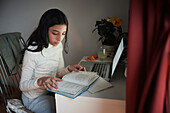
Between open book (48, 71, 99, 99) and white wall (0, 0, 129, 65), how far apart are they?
79 centimetres

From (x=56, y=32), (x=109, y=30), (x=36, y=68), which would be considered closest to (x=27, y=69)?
(x=36, y=68)

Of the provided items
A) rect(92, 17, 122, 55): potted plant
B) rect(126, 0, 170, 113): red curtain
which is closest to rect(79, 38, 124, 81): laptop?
rect(92, 17, 122, 55): potted plant

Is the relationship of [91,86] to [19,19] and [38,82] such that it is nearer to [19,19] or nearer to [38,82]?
[38,82]

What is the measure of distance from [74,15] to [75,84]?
3.32 feet

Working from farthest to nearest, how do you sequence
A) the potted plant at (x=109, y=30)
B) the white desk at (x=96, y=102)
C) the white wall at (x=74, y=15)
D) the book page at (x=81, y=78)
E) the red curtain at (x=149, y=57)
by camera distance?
1. the white wall at (x=74, y=15)
2. the potted plant at (x=109, y=30)
3. the book page at (x=81, y=78)
4. the white desk at (x=96, y=102)
5. the red curtain at (x=149, y=57)

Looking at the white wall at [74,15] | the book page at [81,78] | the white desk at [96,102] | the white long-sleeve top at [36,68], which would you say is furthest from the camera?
the white wall at [74,15]

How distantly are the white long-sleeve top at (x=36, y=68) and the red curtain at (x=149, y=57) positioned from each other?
665 millimetres

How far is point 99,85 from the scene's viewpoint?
3.26 ft

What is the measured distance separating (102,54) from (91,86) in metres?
0.53

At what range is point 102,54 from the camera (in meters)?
1.46

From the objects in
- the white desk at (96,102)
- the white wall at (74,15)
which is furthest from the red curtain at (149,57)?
the white wall at (74,15)

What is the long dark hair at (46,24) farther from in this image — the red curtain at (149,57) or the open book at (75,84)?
the red curtain at (149,57)

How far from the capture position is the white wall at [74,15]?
5.39 ft

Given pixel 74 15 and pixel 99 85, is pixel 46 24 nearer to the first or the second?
pixel 99 85
